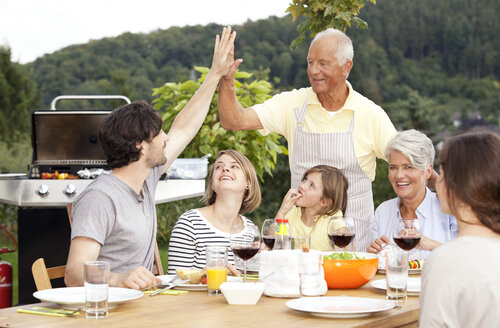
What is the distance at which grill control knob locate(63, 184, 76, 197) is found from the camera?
157 inches

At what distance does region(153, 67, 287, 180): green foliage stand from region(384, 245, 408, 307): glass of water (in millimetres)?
3132

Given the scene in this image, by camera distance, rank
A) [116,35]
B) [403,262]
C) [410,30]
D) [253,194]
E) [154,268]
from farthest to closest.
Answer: [410,30] → [116,35] → [253,194] → [154,268] → [403,262]

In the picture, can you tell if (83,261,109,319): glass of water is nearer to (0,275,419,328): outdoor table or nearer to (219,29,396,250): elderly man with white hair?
(0,275,419,328): outdoor table

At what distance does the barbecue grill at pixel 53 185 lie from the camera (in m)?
4.04

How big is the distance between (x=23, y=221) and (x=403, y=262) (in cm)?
280

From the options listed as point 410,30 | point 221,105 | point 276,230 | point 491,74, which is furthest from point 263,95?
point 491,74

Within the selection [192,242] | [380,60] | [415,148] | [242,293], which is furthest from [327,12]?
[380,60]

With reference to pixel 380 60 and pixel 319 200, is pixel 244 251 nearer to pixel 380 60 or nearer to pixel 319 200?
pixel 319 200

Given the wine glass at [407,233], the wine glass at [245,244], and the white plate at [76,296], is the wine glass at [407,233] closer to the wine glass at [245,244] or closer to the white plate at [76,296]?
the wine glass at [245,244]

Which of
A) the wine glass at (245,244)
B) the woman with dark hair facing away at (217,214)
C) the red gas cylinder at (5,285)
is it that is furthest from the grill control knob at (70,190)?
the wine glass at (245,244)

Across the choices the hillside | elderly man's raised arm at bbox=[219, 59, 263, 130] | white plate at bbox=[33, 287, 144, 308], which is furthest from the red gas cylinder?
the hillside

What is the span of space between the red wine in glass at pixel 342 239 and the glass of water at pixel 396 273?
1.23 ft

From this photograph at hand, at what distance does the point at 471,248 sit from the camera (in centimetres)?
149

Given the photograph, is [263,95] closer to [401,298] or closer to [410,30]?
[401,298]
